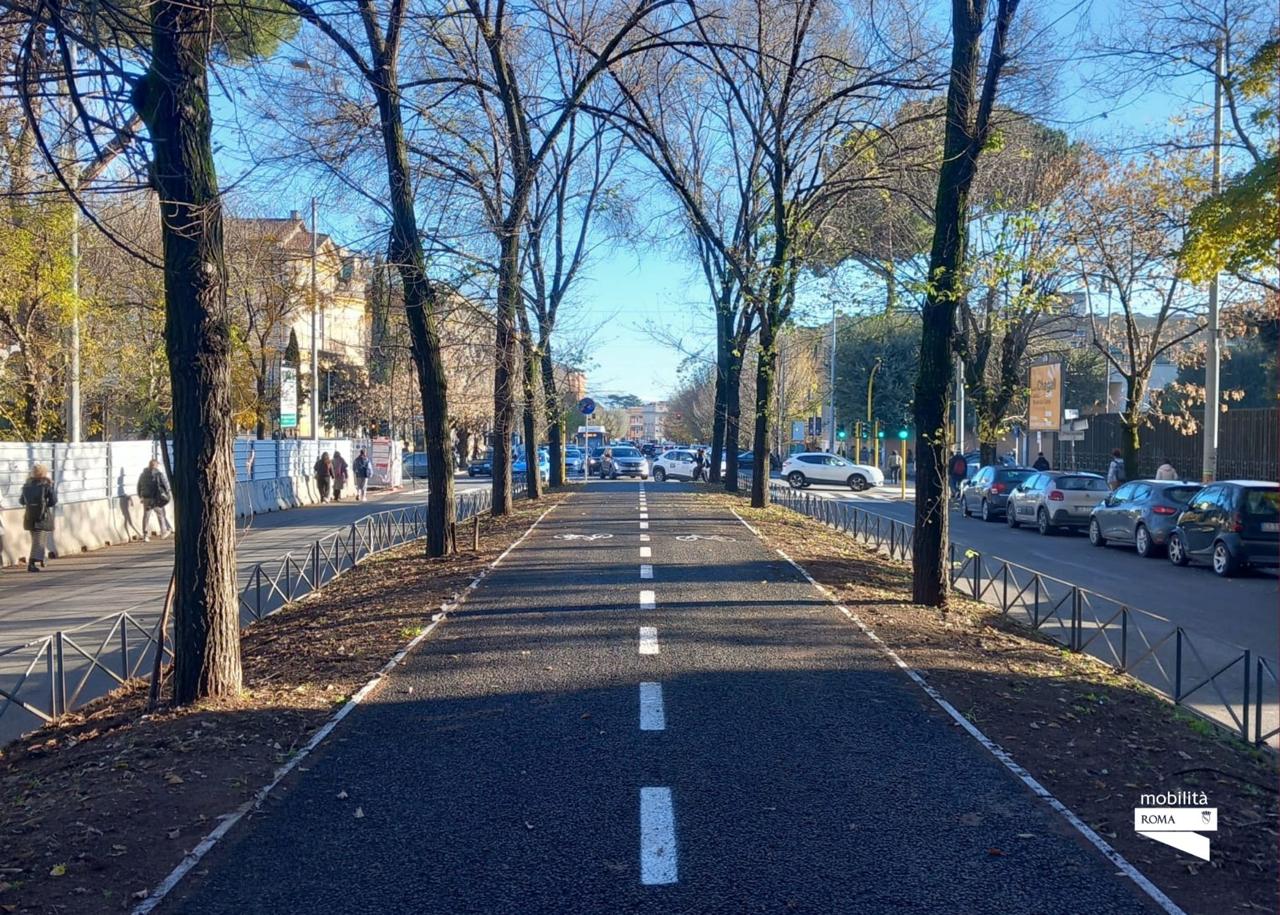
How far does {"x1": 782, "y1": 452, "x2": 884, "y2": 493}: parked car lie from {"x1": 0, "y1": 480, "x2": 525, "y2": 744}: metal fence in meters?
32.4

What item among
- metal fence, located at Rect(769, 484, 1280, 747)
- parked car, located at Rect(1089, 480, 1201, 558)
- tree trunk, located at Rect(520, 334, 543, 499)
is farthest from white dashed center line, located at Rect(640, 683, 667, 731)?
parked car, located at Rect(1089, 480, 1201, 558)

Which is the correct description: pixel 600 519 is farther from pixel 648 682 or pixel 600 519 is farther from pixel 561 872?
pixel 561 872

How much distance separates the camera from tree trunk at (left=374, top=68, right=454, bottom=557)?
15.2 metres

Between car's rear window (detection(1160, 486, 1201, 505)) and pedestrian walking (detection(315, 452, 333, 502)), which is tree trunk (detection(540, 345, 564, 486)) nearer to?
pedestrian walking (detection(315, 452, 333, 502))

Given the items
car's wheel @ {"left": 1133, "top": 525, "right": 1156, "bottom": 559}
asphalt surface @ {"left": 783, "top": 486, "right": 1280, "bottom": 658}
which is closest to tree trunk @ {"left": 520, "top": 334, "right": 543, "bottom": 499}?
asphalt surface @ {"left": 783, "top": 486, "right": 1280, "bottom": 658}

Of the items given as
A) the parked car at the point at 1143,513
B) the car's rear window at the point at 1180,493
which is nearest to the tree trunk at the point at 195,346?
the parked car at the point at 1143,513

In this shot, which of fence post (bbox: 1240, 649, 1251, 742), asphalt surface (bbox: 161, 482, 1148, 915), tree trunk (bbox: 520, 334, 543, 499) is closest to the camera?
asphalt surface (bbox: 161, 482, 1148, 915)

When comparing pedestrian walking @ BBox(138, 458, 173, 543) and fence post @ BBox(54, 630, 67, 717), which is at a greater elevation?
pedestrian walking @ BBox(138, 458, 173, 543)

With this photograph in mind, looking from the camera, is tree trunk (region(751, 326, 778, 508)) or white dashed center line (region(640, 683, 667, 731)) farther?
tree trunk (region(751, 326, 778, 508))

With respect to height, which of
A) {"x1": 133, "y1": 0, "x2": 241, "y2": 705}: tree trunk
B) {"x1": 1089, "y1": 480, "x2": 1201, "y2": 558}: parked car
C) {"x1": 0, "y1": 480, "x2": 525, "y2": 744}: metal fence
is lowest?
{"x1": 0, "y1": 480, "x2": 525, "y2": 744}: metal fence

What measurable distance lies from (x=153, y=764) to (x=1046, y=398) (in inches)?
1545

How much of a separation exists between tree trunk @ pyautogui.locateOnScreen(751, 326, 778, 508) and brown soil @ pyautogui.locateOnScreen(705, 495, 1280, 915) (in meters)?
12.5

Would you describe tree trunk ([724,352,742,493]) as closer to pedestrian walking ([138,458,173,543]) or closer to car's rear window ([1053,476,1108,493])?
car's rear window ([1053,476,1108,493])

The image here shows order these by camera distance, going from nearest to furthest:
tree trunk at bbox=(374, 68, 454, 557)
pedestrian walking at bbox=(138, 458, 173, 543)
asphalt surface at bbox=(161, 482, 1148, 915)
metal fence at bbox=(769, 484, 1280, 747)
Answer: asphalt surface at bbox=(161, 482, 1148, 915) → metal fence at bbox=(769, 484, 1280, 747) → tree trunk at bbox=(374, 68, 454, 557) → pedestrian walking at bbox=(138, 458, 173, 543)
